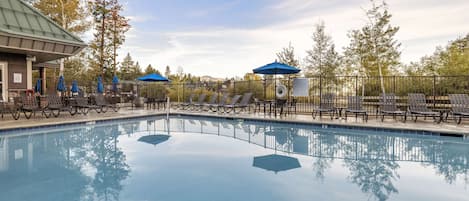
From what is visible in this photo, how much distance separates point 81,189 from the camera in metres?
3.37

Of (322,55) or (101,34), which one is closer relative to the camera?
(322,55)

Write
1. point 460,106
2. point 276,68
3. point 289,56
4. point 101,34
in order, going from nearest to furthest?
point 460,106 < point 276,68 < point 289,56 < point 101,34

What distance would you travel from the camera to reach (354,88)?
1515 cm

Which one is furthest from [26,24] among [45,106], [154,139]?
[154,139]

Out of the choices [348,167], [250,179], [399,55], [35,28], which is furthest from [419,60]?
[35,28]

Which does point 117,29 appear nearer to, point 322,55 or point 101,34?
point 101,34

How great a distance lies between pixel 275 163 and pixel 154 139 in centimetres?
346

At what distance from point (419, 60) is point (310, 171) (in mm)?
14595

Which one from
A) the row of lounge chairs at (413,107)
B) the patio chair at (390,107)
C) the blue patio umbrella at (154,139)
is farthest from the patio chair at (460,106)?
the blue patio umbrella at (154,139)

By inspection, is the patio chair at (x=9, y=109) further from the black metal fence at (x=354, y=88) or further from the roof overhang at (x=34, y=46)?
the black metal fence at (x=354, y=88)

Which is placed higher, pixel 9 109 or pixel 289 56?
pixel 289 56

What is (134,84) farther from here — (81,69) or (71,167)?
(71,167)

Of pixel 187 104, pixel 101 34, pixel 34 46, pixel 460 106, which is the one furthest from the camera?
pixel 101 34

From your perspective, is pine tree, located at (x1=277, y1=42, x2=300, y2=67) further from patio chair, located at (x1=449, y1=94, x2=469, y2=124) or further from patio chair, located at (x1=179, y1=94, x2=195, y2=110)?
patio chair, located at (x1=449, y1=94, x2=469, y2=124)
